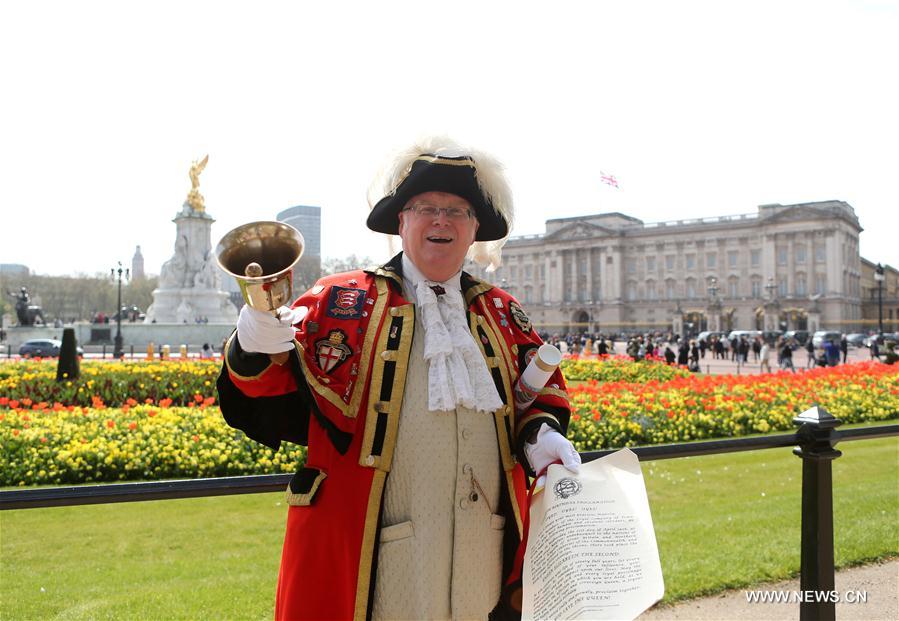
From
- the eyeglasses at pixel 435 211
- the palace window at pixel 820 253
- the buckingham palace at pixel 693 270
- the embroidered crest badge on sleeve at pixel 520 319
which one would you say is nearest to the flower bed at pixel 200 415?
the embroidered crest badge on sleeve at pixel 520 319

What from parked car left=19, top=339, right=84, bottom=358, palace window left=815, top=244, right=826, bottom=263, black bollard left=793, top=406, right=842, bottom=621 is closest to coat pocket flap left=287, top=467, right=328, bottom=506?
black bollard left=793, top=406, right=842, bottom=621

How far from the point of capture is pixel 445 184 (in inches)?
95.3

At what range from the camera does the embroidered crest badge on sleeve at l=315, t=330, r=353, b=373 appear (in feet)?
7.29

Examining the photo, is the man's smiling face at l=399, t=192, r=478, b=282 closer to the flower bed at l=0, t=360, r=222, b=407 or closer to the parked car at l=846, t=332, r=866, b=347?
the flower bed at l=0, t=360, r=222, b=407

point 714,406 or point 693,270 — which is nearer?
point 714,406

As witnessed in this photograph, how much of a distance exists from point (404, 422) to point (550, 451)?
46cm

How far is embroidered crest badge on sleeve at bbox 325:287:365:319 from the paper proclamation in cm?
80

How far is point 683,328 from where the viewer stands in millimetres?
68188

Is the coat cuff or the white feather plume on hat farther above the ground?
the white feather plume on hat

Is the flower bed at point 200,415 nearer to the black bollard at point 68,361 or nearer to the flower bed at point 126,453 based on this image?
the flower bed at point 126,453

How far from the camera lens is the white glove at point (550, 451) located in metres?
2.15

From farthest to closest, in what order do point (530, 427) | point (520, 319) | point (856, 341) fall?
point (856, 341) < point (520, 319) < point (530, 427)

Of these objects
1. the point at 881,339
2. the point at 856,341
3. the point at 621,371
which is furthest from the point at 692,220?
the point at 621,371

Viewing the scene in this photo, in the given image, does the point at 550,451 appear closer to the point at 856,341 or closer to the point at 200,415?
the point at 200,415
